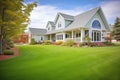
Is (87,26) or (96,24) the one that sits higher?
(96,24)

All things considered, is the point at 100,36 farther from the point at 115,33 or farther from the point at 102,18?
the point at 115,33

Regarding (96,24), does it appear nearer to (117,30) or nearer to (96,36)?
(96,36)

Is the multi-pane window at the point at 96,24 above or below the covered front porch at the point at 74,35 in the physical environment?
above

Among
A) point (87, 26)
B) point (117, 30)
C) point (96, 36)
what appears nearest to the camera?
point (87, 26)

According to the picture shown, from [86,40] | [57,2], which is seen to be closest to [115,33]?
[86,40]

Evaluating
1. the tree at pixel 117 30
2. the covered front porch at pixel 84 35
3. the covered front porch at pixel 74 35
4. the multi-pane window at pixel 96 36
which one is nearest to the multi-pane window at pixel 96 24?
the covered front porch at pixel 84 35

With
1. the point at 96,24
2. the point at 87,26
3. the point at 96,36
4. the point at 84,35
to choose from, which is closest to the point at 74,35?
the point at 84,35

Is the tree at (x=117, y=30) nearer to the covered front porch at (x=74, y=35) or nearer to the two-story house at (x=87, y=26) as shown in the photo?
the two-story house at (x=87, y=26)

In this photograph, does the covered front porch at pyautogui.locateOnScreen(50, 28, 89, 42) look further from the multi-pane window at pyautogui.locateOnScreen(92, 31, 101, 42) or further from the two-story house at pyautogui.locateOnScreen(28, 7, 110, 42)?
the multi-pane window at pyautogui.locateOnScreen(92, 31, 101, 42)

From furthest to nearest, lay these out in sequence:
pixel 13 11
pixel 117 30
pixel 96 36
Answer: pixel 117 30 → pixel 96 36 → pixel 13 11

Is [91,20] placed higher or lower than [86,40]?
higher

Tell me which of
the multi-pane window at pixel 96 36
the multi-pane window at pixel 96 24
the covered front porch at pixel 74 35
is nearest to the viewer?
the covered front porch at pixel 74 35

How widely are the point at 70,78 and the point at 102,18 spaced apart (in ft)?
71.0

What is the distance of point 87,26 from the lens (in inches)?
819
